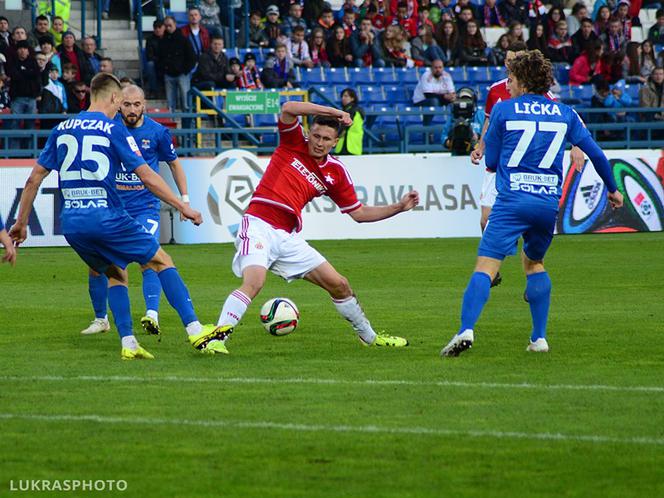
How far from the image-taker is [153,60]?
88.4 feet

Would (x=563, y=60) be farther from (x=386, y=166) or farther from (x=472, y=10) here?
(x=386, y=166)

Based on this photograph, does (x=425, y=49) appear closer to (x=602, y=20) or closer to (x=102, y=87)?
(x=602, y=20)

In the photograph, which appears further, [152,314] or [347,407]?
[152,314]

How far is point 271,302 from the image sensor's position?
10.2 m

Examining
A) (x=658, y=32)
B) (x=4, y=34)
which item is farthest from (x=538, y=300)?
(x=658, y=32)

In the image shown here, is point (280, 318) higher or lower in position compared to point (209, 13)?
lower

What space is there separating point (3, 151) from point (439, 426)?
59.3 ft

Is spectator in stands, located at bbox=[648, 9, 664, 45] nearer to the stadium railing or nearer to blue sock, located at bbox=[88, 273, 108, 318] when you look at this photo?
the stadium railing

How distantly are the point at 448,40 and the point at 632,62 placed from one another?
4.37 m

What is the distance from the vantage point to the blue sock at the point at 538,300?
9570mm

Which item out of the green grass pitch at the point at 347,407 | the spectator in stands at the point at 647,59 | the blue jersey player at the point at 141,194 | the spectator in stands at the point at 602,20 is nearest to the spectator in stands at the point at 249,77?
the spectator in stands at the point at 602,20

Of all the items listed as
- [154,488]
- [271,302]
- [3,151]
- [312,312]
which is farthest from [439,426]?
[3,151]

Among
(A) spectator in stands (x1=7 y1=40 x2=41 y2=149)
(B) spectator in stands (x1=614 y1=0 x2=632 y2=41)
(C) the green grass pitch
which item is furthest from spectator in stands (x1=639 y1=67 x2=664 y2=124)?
(C) the green grass pitch

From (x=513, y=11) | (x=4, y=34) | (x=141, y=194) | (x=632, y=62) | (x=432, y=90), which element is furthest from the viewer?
(x=513, y=11)
